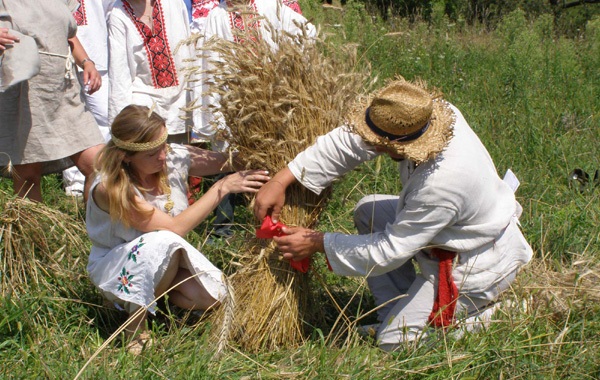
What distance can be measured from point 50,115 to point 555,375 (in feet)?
9.13

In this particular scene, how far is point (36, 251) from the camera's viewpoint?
3506mm

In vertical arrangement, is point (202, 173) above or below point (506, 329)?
above

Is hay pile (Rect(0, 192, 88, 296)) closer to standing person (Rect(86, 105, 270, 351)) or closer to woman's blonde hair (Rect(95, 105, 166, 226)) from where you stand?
standing person (Rect(86, 105, 270, 351))

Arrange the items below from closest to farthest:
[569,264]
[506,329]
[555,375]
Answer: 1. [555,375]
2. [506,329]
3. [569,264]

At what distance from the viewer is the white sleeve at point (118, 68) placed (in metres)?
4.17

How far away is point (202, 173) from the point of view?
3.42 meters

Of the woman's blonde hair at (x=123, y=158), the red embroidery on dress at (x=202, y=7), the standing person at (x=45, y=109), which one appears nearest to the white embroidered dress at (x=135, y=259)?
the woman's blonde hair at (x=123, y=158)

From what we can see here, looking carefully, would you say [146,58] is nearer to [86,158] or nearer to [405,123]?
[86,158]

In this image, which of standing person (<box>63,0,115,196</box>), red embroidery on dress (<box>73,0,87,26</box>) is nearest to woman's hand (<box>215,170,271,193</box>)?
standing person (<box>63,0,115,196</box>)

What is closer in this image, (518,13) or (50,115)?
(50,115)

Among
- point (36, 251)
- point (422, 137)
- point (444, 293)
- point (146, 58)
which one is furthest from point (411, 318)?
point (146, 58)

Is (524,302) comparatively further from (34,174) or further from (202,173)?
(34,174)

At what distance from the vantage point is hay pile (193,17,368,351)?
2.90 metres

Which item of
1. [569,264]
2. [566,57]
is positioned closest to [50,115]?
[569,264]
